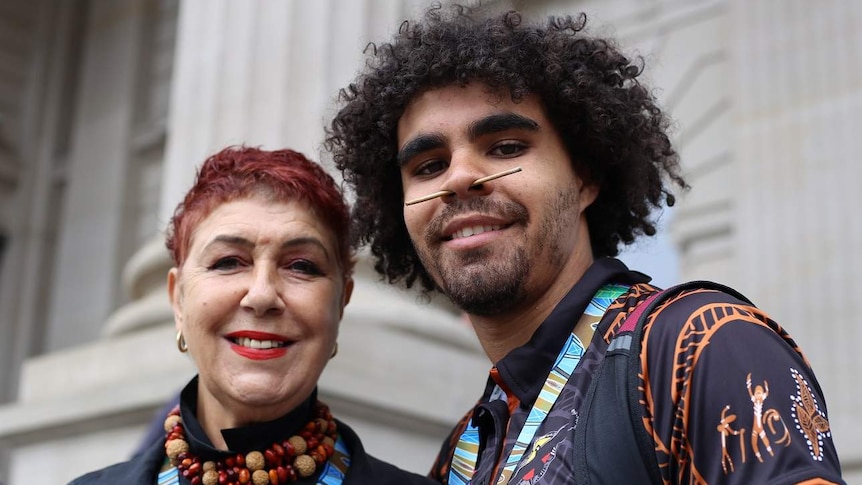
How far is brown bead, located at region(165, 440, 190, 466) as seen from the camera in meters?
3.04

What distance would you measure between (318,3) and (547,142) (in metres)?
3.61

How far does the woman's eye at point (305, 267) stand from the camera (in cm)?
313

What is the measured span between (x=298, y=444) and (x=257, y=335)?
1.03 feet

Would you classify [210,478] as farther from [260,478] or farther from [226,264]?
[226,264]

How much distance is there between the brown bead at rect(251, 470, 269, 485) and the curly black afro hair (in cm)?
84

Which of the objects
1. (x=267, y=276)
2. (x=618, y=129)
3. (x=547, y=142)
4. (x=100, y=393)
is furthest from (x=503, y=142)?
(x=100, y=393)

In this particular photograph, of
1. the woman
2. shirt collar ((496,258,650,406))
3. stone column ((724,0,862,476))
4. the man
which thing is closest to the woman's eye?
the woman

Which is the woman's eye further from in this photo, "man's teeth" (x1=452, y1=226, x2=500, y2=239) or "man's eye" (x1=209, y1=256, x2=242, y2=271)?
"man's teeth" (x1=452, y1=226, x2=500, y2=239)

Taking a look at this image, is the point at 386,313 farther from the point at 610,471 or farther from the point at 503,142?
the point at 610,471

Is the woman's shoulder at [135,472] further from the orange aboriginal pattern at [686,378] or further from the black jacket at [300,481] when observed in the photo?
the orange aboriginal pattern at [686,378]

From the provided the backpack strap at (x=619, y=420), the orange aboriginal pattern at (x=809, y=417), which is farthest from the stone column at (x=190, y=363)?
the orange aboriginal pattern at (x=809, y=417)

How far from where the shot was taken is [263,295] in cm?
300

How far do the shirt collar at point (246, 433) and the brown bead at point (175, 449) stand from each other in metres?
0.02

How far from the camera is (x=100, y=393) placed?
18.7 ft
